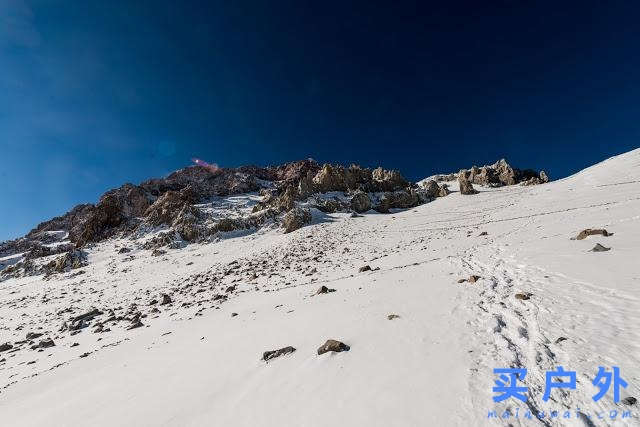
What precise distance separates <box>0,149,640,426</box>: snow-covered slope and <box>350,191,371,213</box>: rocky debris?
32391 mm

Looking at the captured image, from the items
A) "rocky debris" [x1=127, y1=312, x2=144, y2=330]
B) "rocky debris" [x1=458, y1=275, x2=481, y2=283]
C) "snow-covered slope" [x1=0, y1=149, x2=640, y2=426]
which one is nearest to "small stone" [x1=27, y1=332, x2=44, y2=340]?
"snow-covered slope" [x1=0, y1=149, x2=640, y2=426]

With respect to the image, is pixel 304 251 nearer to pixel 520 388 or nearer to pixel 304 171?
pixel 520 388

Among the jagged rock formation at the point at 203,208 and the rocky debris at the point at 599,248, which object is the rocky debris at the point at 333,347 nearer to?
the rocky debris at the point at 599,248

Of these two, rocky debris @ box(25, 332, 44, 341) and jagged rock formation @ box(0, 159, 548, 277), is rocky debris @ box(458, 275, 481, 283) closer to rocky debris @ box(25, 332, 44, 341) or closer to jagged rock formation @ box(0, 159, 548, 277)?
rocky debris @ box(25, 332, 44, 341)

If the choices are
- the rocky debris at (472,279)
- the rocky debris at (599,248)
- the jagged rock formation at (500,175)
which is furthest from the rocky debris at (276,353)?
the jagged rock formation at (500,175)

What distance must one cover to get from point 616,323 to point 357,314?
651 centimetres

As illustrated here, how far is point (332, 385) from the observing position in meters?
6.27

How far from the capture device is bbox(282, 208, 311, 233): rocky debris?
43656mm

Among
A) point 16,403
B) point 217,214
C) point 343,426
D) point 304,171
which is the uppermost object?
point 304,171

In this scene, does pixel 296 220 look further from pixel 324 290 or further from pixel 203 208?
pixel 324 290

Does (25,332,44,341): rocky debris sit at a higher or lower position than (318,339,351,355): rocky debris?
lower

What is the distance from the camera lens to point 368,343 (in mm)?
8086

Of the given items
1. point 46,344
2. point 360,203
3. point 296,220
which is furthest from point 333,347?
point 360,203

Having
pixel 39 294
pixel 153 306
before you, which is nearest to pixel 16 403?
pixel 153 306
